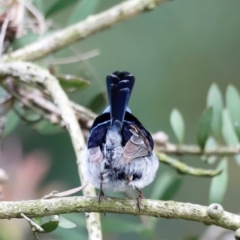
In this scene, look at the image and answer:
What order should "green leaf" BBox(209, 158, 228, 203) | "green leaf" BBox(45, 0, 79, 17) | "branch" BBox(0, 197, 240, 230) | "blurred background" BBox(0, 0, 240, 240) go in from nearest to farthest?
1. "branch" BBox(0, 197, 240, 230)
2. "green leaf" BBox(209, 158, 228, 203)
3. "green leaf" BBox(45, 0, 79, 17)
4. "blurred background" BBox(0, 0, 240, 240)

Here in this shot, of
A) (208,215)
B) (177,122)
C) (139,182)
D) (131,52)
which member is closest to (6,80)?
(177,122)

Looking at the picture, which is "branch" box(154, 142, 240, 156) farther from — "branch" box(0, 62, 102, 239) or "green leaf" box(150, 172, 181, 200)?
"branch" box(0, 62, 102, 239)

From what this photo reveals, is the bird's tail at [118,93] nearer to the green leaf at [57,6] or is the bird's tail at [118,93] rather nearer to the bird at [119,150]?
the bird at [119,150]

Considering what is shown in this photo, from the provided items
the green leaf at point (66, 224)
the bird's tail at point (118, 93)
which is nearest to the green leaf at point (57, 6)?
the bird's tail at point (118, 93)

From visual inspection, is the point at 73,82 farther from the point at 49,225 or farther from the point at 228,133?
the point at 49,225

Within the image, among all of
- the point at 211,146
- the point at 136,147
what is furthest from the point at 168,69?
the point at 136,147

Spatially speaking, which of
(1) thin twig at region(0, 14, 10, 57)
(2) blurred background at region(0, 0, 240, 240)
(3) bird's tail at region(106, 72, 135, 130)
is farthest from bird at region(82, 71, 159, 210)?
(2) blurred background at region(0, 0, 240, 240)
